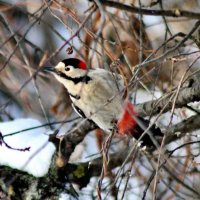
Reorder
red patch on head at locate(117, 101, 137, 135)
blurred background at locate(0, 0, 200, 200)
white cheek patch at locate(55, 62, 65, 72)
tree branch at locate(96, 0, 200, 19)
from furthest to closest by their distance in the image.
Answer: blurred background at locate(0, 0, 200, 200) → white cheek patch at locate(55, 62, 65, 72) → red patch on head at locate(117, 101, 137, 135) → tree branch at locate(96, 0, 200, 19)

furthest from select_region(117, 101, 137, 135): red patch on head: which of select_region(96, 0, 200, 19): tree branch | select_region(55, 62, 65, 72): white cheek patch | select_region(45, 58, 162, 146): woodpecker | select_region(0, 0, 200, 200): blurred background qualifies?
select_region(96, 0, 200, 19): tree branch

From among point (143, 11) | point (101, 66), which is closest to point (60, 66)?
point (101, 66)

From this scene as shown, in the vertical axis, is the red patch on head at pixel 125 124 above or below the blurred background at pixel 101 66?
below

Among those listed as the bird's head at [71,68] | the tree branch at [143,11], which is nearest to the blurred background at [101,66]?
the bird's head at [71,68]

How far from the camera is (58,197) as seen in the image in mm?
3777

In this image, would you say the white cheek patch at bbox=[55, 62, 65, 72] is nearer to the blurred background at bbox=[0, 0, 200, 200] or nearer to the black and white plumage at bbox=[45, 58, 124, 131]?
the black and white plumage at bbox=[45, 58, 124, 131]

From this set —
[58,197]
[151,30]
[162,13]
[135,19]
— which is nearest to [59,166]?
[58,197]

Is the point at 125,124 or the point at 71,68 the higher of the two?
the point at 71,68

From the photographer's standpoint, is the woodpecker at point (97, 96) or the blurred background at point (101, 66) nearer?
the woodpecker at point (97, 96)

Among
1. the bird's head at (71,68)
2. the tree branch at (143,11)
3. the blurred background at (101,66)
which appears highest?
the blurred background at (101,66)

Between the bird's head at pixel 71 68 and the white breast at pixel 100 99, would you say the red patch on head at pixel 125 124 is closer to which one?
the white breast at pixel 100 99

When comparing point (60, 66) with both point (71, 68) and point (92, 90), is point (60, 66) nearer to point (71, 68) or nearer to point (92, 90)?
point (71, 68)

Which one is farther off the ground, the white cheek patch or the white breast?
the white cheek patch

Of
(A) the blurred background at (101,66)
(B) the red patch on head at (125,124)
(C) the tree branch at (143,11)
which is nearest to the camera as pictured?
(C) the tree branch at (143,11)
